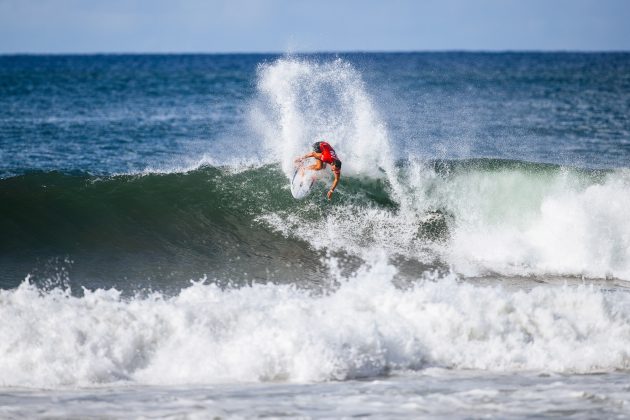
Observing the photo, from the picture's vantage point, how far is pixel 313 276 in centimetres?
1214

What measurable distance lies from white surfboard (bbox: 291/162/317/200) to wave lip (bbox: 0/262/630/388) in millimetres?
5131

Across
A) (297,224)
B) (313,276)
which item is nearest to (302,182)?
(297,224)

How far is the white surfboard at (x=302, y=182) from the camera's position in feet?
49.1

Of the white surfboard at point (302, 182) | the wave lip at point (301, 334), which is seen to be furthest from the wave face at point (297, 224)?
the wave lip at point (301, 334)

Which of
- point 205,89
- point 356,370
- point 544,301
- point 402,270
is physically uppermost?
point 205,89

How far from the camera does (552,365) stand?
8.66 meters

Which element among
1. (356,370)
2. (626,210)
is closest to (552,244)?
(626,210)

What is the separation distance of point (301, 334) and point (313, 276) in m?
3.57

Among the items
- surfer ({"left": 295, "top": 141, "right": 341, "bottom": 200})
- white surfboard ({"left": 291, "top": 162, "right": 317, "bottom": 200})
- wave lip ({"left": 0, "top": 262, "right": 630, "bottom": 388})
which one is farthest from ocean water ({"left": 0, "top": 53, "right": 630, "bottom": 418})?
surfer ({"left": 295, "top": 141, "right": 341, "bottom": 200})

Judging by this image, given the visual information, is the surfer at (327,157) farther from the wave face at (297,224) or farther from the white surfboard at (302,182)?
the wave face at (297,224)

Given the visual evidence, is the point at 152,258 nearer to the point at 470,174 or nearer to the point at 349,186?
the point at 349,186

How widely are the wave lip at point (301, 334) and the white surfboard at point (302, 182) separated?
5.13 meters

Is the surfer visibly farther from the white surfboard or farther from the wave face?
the wave face

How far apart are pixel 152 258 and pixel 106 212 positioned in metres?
2.31
